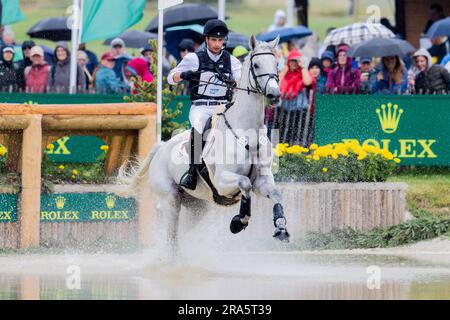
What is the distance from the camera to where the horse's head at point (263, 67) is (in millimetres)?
11750

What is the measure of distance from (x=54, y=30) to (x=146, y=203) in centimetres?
1236

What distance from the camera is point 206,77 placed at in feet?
42.6

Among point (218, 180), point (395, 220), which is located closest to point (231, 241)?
point (395, 220)

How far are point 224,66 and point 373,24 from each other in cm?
980

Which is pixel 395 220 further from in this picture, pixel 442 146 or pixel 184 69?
pixel 184 69

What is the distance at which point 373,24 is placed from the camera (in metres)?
22.2

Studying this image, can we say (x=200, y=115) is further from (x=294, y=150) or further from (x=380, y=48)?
(x=380, y=48)

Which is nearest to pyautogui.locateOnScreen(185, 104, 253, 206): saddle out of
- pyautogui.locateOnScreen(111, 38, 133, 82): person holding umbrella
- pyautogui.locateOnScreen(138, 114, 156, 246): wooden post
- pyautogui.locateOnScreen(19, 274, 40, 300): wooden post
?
pyautogui.locateOnScreen(19, 274, 40, 300): wooden post

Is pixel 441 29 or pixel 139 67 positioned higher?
pixel 441 29

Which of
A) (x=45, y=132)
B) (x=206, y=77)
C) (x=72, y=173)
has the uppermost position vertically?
(x=206, y=77)

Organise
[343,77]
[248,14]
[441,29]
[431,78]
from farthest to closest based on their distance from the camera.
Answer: [248,14]
[441,29]
[343,77]
[431,78]

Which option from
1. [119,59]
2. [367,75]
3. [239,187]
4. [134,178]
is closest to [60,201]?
[134,178]

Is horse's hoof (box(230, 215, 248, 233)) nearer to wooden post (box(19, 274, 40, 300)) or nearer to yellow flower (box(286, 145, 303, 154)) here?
wooden post (box(19, 274, 40, 300))

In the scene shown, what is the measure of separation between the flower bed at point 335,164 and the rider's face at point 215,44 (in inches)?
124
